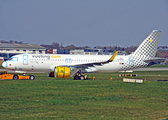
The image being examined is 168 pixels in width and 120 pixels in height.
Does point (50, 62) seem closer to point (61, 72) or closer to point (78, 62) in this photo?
point (61, 72)

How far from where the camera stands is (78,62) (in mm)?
45062

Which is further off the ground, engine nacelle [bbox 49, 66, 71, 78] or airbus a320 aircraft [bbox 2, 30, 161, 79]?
airbus a320 aircraft [bbox 2, 30, 161, 79]

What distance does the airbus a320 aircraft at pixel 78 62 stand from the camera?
141ft

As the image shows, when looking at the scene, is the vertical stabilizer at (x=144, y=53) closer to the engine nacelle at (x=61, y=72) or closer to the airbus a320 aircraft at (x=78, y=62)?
the airbus a320 aircraft at (x=78, y=62)

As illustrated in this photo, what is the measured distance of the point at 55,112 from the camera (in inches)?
675

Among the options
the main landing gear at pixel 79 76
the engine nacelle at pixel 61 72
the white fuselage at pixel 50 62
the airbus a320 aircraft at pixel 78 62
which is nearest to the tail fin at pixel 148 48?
the airbus a320 aircraft at pixel 78 62

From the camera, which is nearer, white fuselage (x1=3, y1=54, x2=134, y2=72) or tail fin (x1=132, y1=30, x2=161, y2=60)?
white fuselage (x1=3, y1=54, x2=134, y2=72)

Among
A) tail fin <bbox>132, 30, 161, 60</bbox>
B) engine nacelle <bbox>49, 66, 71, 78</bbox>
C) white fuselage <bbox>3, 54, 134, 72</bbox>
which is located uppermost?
tail fin <bbox>132, 30, 161, 60</bbox>

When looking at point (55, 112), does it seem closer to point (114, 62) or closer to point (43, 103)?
point (43, 103)

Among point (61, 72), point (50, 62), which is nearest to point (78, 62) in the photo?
point (50, 62)

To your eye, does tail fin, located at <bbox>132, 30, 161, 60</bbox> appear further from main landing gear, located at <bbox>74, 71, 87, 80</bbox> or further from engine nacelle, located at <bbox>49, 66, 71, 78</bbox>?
engine nacelle, located at <bbox>49, 66, 71, 78</bbox>

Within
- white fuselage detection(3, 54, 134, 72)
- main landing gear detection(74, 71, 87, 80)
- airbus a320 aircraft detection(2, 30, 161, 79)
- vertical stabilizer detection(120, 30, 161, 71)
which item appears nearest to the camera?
airbus a320 aircraft detection(2, 30, 161, 79)

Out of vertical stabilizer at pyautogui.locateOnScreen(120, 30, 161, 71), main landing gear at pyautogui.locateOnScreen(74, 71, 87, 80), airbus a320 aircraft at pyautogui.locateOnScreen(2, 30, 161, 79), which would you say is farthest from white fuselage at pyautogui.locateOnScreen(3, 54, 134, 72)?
vertical stabilizer at pyautogui.locateOnScreen(120, 30, 161, 71)

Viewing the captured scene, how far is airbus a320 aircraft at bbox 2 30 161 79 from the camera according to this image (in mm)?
42938
